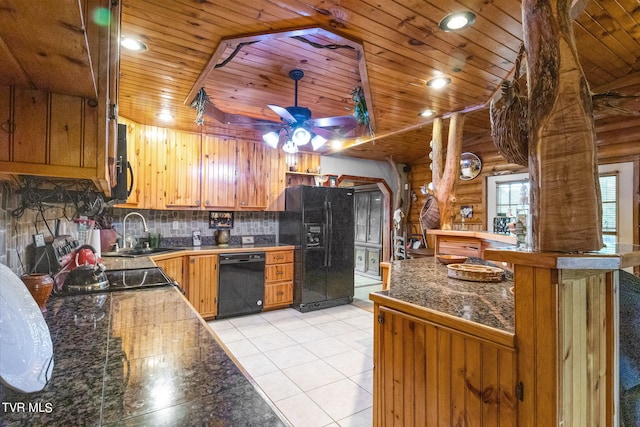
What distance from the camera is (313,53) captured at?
92.4 inches

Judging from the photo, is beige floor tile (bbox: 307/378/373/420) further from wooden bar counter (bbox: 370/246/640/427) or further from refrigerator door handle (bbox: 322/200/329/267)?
refrigerator door handle (bbox: 322/200/329/267)

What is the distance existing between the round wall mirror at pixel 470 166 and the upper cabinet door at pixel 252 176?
3.12 m

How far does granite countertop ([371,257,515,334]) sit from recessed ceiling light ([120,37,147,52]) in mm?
2225

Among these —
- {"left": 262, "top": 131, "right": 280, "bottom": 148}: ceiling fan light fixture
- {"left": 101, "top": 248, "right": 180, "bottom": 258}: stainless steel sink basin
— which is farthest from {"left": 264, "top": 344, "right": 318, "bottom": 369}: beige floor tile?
{"left": 262, "top": 131, "right": 280, "bottom": 148}: ceiling fan light fixture

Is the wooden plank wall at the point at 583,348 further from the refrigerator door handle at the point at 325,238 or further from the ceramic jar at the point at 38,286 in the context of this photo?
the refrigerator door handle at the point at 325,238

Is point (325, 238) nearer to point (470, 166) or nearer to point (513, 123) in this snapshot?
point (470, 166)

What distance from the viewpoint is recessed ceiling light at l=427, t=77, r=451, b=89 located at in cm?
270

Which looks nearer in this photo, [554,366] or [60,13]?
[60,13]

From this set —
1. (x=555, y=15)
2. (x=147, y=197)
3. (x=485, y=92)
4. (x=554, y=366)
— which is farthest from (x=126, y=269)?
(x=485, y=92)

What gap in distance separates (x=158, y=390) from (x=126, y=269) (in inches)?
80.0

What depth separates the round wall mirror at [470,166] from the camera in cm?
491

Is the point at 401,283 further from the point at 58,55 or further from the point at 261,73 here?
the point at 261,73

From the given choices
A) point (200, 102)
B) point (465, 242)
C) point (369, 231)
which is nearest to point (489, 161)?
point (465, 242)

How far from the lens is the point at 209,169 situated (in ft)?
13.8
